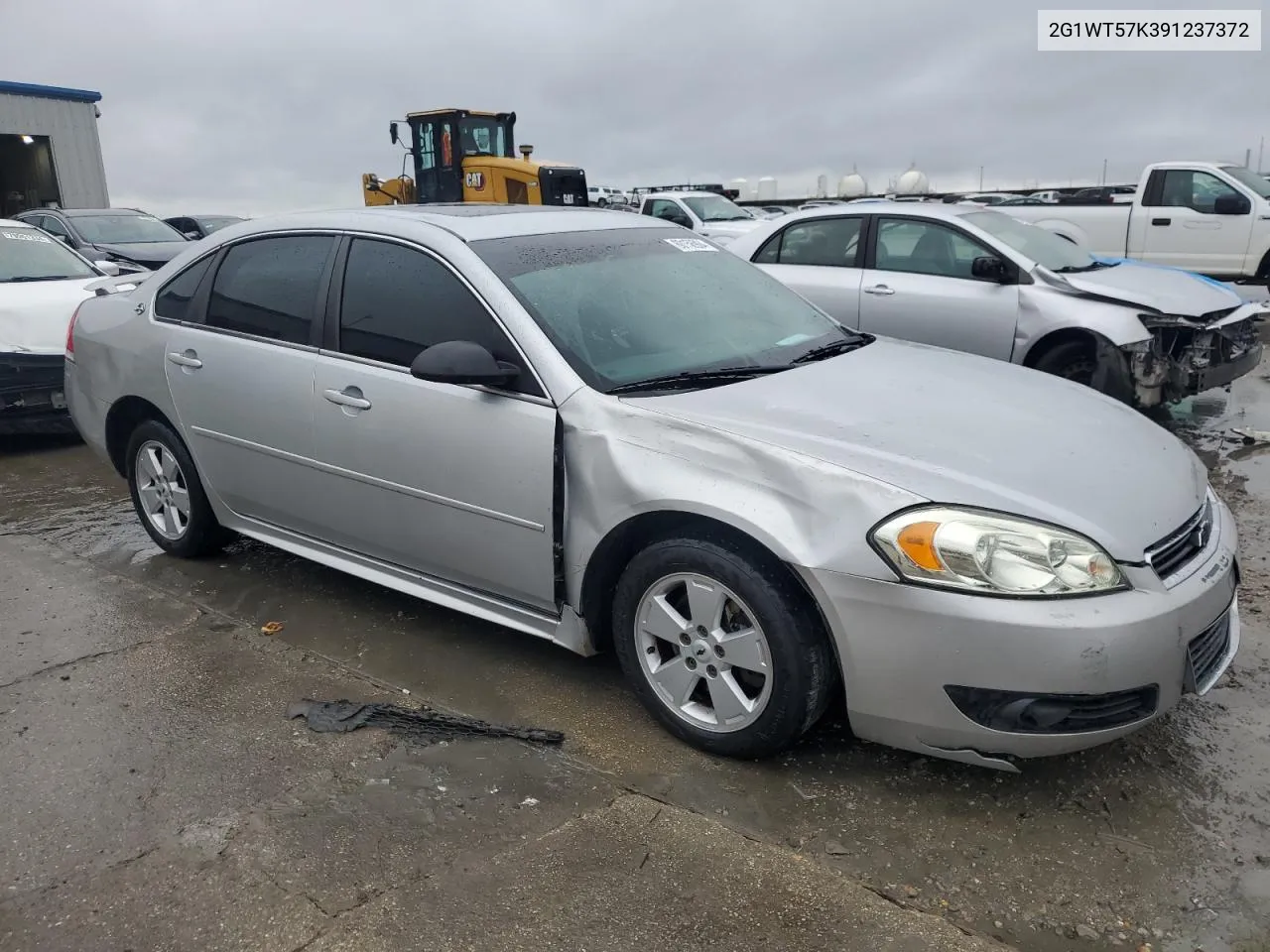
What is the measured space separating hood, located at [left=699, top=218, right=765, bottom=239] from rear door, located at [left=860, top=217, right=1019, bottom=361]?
876 cm

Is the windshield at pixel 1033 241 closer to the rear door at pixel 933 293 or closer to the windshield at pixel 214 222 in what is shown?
the rear door at pixel 933 293

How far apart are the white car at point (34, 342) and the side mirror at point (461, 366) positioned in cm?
489

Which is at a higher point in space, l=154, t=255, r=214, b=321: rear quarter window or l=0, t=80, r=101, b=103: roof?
l=0, t=80, r=101, b=103: roof

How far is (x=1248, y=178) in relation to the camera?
12773 mm

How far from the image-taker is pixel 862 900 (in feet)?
8.09

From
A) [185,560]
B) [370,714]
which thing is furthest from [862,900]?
[185,560]

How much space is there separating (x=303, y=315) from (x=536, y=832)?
225 centimetres

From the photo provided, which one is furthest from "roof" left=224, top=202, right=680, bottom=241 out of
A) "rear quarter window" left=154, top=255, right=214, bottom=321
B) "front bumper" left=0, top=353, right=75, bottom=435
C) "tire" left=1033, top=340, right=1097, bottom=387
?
"front bumper" left=0, top=353, right=75, bottom=435

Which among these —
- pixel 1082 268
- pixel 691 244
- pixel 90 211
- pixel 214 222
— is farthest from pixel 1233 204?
pixel 214 222

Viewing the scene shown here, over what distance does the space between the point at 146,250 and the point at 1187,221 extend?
42.5 feet

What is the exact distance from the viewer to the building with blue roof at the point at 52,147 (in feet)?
77.0

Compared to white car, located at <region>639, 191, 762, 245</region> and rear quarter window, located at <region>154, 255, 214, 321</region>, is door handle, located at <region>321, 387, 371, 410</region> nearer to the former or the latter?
rear quarter window, located at <region>154, 255, 214, 321</region>

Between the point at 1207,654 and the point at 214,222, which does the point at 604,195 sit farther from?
the point at 1207,654

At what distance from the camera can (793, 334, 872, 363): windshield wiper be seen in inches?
145
